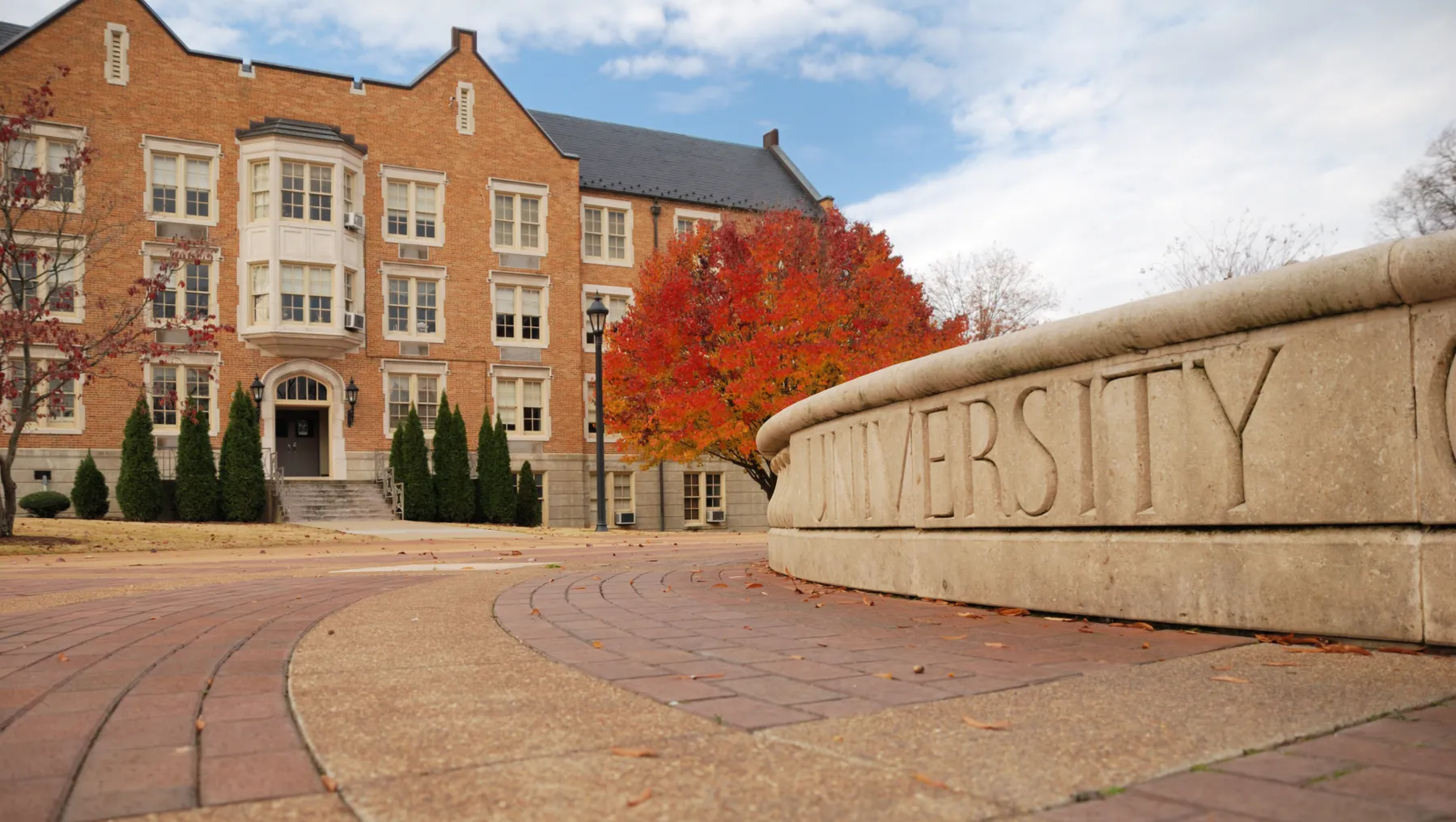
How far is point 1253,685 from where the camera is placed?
10.7 ft

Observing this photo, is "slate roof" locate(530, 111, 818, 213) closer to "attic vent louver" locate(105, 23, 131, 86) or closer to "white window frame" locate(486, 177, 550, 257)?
"white window frame" locate(486, 177, 550, 257)

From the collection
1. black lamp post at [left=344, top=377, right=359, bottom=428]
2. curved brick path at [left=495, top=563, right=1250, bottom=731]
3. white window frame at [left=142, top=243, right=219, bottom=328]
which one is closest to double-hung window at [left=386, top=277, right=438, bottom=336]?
black lamp post at [left=344, top=377, right=359, bottom=428]

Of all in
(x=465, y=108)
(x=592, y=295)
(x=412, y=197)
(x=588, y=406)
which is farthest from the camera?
(x=592, y=295)

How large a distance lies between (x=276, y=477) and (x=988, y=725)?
2648 cm

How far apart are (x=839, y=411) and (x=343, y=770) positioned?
16.3 feet

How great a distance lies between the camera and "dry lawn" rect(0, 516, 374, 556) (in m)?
15.4

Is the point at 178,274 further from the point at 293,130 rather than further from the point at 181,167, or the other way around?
the point at 293,130

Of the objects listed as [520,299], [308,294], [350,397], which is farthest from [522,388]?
[308,294]

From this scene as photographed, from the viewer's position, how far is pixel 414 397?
95.7 feet

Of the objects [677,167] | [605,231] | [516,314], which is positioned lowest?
[516,314]

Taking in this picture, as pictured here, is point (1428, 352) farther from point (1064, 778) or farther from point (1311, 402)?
point (1064, 778)

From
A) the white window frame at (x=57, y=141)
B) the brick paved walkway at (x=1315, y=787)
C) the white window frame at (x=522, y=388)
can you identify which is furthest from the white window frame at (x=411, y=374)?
the brick paved walkway at (x=1315, y=787)

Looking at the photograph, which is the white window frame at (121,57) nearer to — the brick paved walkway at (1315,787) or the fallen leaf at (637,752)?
the fallen leaf at (637,752)

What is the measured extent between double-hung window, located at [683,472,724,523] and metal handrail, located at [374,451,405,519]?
956 centimetres
